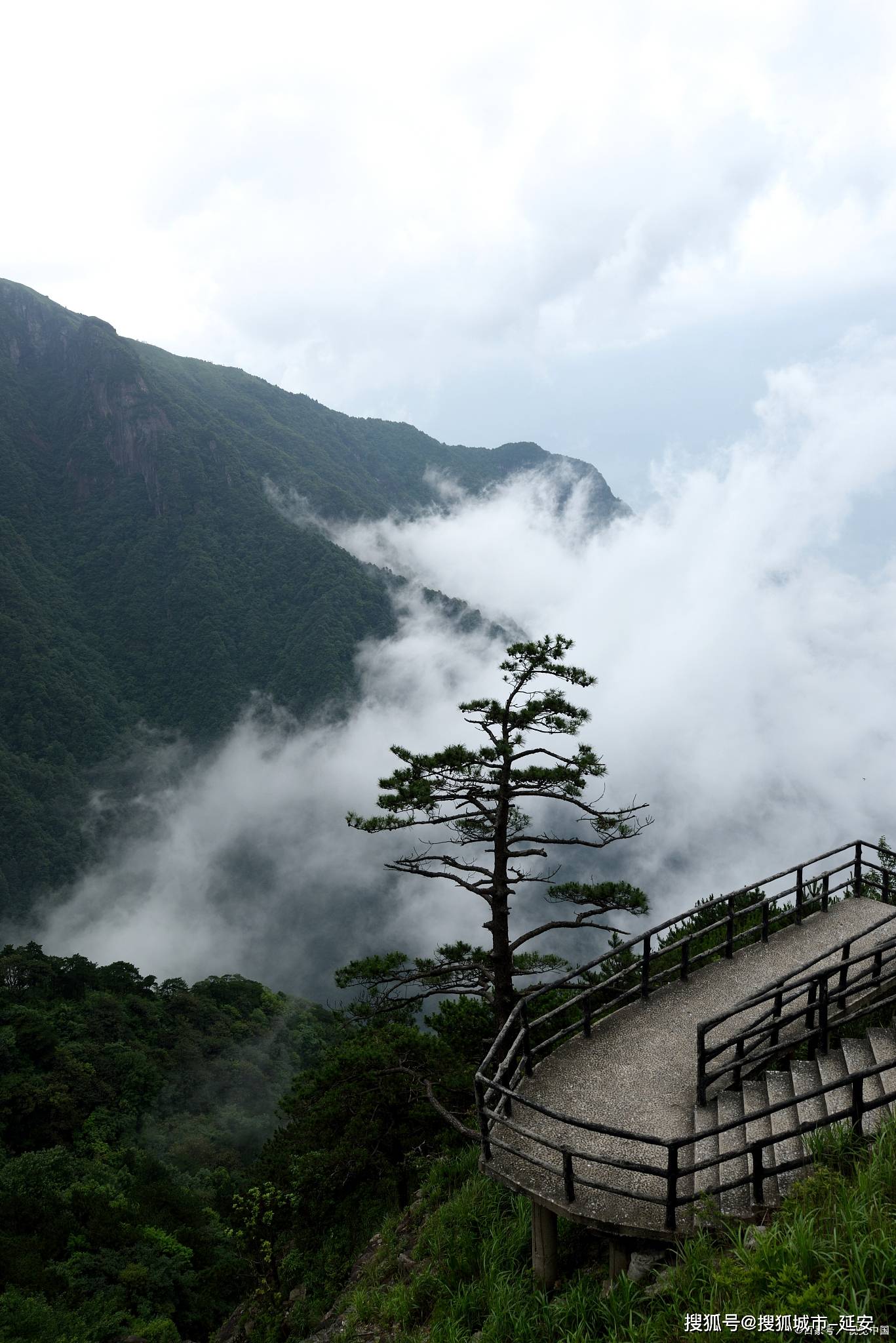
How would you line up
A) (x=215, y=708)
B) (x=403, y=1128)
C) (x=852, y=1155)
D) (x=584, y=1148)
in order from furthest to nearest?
(x=215, y=708) < (x=403, y=1128) < (x=584, y=1148) < (x=852, y=1155)

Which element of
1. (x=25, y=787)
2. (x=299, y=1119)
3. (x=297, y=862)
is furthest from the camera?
(x=297, y=862)

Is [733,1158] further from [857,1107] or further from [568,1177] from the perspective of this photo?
[568,1177]

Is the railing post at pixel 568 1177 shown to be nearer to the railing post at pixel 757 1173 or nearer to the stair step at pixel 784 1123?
the railing post at pixel 757 1173

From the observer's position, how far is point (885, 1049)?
7.39m

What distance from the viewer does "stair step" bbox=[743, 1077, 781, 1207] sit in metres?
6.11

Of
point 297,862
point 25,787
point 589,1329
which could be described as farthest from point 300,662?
point 589,1329

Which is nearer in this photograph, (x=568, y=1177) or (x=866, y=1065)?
(x=568, y=1177)

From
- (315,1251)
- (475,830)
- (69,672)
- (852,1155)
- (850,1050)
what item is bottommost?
(315,1251)

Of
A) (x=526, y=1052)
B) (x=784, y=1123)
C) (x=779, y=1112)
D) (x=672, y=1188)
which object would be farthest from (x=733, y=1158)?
(x=526, y=1052)

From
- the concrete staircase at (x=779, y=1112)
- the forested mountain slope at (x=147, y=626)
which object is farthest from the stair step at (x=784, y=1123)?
the forested mountain slope at (x=147, y=626)

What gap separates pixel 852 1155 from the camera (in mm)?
5973

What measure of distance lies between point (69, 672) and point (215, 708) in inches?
1200

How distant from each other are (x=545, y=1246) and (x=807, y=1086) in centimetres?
297

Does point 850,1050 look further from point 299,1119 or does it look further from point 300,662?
point 300,662
